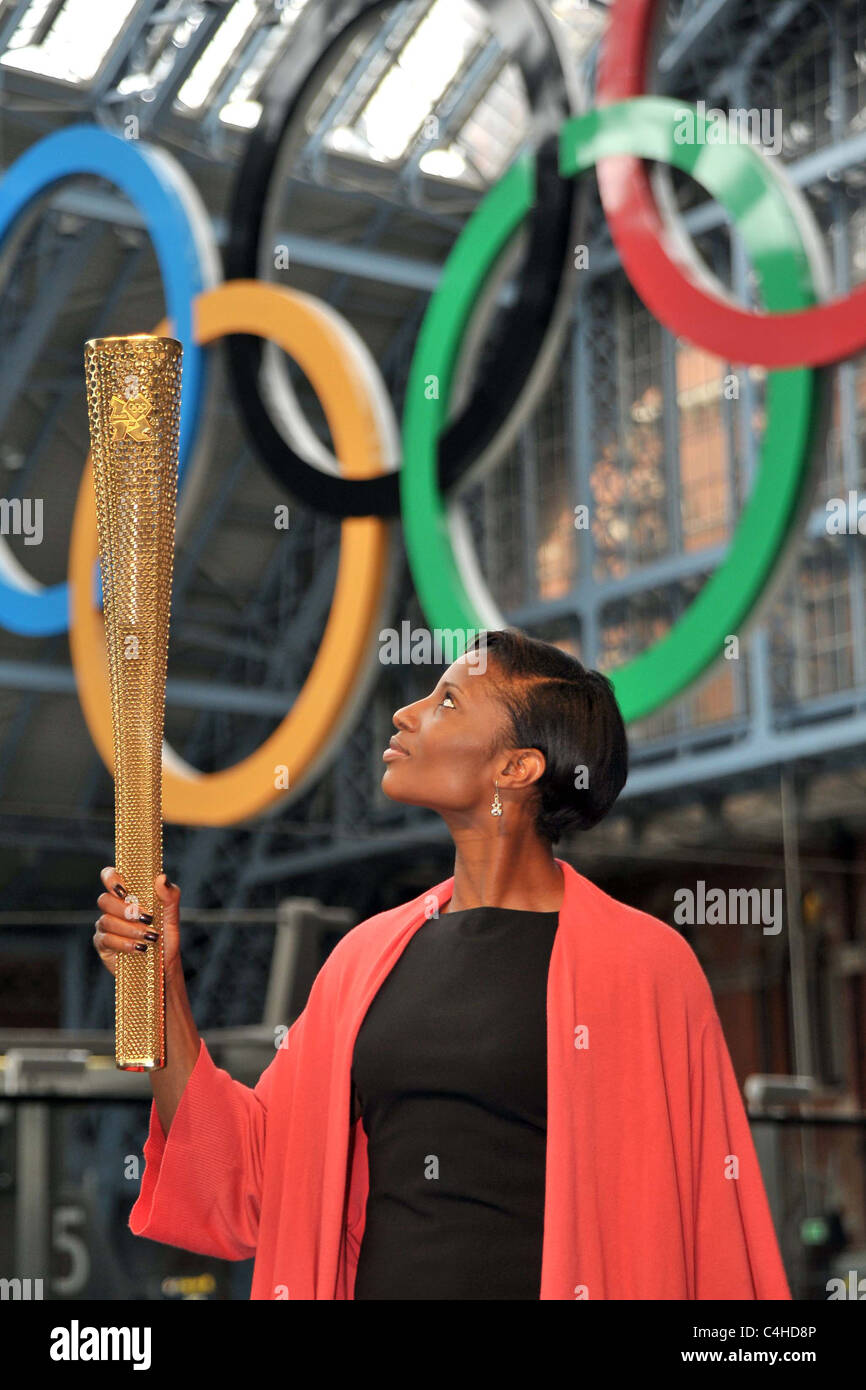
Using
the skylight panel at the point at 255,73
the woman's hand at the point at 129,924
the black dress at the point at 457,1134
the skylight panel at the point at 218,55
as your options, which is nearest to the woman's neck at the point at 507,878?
the black dress at the point at 457,1134

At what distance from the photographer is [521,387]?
792 cm

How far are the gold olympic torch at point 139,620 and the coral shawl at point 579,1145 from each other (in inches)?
8.0

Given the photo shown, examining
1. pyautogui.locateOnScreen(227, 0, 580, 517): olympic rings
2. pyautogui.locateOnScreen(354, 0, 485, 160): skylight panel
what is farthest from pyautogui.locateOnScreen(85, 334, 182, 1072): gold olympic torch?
pyautogui.locateOnScreen(354, 0, 485, 160): skylight panel

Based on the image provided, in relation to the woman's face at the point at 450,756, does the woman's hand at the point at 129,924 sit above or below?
below

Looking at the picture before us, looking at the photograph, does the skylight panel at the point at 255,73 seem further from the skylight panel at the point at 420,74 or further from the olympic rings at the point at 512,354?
the olympic rings at the point at 512,354

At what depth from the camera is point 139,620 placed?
2266 millimetres

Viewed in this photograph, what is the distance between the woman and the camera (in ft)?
7.60

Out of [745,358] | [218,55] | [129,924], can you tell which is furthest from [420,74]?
[129,924]

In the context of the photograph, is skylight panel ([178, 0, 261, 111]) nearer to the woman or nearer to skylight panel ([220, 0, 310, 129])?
skylight panel ([220, 0, 310, 129])

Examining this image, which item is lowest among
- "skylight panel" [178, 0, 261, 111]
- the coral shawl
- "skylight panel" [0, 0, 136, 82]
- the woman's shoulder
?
the coral shawl

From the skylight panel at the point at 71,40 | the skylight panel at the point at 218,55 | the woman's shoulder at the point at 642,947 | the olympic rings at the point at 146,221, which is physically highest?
the skylight panel at the point at 218,55

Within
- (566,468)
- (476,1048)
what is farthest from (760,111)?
(476,1048)

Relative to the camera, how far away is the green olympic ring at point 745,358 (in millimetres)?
7203

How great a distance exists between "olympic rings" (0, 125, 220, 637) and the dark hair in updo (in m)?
6.70
